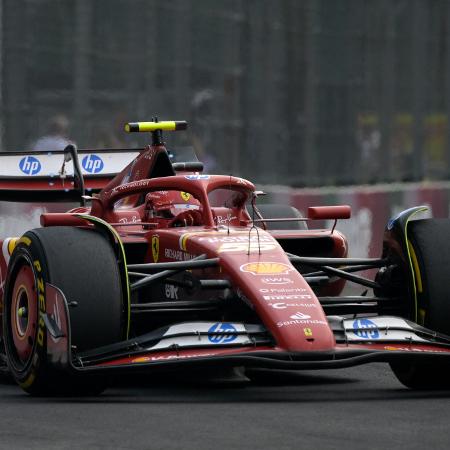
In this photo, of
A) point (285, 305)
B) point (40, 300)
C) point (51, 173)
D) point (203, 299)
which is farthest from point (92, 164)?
point (285, 305)

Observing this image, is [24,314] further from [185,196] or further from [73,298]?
[185,196]

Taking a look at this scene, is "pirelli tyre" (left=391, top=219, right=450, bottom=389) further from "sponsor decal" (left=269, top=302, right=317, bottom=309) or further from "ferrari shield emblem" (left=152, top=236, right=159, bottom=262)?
Answer: "ferrari shield emblem" (left=152, top=236, right=159, bottom=262)

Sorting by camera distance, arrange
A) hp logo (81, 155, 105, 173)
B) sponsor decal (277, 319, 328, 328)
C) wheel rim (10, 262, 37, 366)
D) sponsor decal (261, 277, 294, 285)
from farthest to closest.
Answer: hp logo (81, 155, 105, 173) → wheel rim (10, 262, 37, 366) → sponsor decal (261, 277, 294, 285) → sponsor decal (277, 319, 328, 328)

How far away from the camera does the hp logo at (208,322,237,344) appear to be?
8070 mm

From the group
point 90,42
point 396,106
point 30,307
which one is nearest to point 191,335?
point 30,307

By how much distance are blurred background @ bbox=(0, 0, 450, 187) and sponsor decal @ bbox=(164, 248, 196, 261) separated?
420 cm

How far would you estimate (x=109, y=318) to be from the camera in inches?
325

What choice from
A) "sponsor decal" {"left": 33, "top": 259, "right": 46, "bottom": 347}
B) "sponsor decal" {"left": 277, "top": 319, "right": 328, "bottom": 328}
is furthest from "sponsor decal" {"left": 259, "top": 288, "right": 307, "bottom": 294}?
"sponsor decal" {"left": 33, "top": 259, "right": 46, "bottom": 347}

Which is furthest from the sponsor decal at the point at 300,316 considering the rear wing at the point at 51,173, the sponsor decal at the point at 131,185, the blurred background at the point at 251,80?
the blurred background at the point at 251,80

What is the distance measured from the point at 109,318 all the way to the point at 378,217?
27.0ft

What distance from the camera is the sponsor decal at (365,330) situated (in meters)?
8.26

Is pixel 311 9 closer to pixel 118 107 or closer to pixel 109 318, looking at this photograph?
pixel 118 107

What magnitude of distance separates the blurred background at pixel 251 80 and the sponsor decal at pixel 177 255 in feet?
13.8

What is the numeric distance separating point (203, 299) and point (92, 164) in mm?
3285
